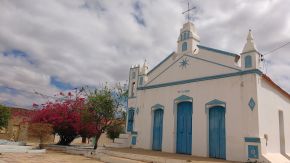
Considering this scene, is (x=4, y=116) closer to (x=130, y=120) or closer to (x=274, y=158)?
(x=130, y=120)

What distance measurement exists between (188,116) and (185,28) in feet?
18.4

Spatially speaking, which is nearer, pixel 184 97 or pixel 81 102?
pixel 184 97

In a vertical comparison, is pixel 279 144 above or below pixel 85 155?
above

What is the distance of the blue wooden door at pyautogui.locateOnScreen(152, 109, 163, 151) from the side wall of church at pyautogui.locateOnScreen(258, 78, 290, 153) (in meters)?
6.19

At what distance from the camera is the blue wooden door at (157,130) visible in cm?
1627

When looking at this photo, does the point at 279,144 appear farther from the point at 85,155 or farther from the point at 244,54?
the point at 85,155

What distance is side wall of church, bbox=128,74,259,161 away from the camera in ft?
40.4

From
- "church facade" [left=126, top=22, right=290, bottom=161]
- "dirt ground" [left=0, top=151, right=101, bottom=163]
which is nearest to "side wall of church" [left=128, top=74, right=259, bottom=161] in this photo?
"church facade" [left=126, top=22, right=290, bottom=161]

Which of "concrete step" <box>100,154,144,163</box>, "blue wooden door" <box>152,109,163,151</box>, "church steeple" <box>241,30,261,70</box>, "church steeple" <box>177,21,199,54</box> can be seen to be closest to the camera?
"concrete step" <box>100,154,144,163</box>

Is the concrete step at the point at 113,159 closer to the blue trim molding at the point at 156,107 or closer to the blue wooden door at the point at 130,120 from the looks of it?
the blue trim molding at the point at 156,107

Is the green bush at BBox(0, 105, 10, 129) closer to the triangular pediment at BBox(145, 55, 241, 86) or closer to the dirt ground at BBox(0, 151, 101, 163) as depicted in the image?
the dirt ground at BBox(0, 151, 101, 163)

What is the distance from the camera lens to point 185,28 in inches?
650

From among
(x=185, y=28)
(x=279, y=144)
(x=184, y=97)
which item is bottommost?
(x=279, y=144)

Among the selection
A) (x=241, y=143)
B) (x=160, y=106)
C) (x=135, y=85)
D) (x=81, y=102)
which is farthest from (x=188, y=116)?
(x=81, y=102)
